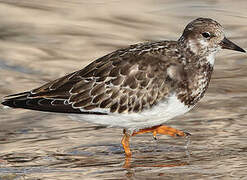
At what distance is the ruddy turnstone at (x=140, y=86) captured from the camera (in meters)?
10.7

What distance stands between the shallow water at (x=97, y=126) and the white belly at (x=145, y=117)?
507mm

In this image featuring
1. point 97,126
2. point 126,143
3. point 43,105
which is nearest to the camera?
point 43,105

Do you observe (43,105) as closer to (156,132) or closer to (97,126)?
(97,126)

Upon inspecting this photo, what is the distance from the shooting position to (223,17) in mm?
18172

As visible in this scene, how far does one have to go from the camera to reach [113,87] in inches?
432

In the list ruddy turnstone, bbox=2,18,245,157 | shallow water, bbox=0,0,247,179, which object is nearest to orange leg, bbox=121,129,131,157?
ruddy turnstone, bbox=2,18,245,157

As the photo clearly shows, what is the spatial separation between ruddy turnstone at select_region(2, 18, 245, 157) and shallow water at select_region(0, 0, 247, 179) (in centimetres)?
61

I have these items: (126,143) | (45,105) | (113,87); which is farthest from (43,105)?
(126,143)

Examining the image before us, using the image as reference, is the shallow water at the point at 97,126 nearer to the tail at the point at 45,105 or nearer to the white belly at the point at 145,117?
the white belly at the point at 145,117

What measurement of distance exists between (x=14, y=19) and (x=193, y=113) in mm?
6517

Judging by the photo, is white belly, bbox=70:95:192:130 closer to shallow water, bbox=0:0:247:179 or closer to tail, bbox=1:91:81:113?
tail, bbox=1:91:81:113

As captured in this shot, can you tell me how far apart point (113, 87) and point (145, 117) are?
0.65 metres

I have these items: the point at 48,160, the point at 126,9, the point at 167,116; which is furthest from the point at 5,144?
the point at 126,9

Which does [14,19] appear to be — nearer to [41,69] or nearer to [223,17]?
[41,69]
